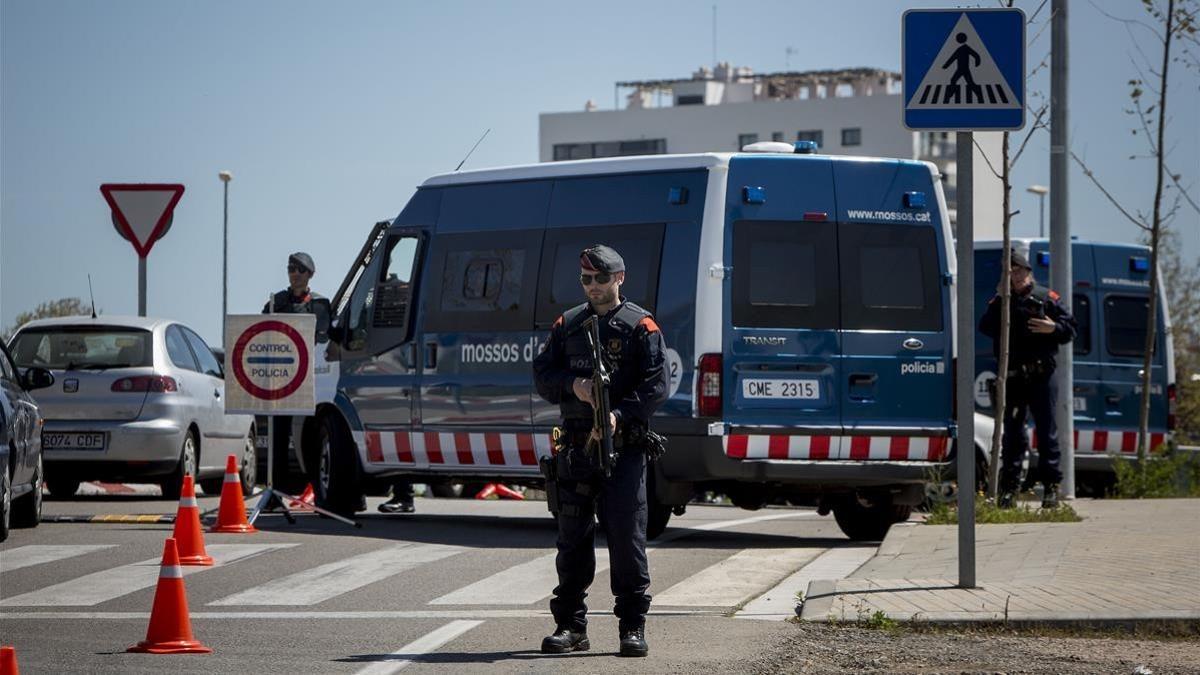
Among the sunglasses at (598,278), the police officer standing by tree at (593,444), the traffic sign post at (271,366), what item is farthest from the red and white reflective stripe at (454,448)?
the sunglasses at (598,278)

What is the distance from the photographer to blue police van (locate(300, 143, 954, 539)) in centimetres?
1384

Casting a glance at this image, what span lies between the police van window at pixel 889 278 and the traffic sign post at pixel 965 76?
3974 millimetres

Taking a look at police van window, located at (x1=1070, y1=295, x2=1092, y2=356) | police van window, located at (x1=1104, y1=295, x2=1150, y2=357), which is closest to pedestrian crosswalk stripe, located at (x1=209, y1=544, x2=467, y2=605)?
police van window, located at (x1=1070, y1=295, x2=1092, y2=356)

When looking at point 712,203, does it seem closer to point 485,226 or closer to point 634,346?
point 485,226

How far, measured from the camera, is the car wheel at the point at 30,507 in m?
14.9

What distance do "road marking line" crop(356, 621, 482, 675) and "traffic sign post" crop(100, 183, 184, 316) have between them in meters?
9.12

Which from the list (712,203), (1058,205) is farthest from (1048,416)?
(712,203)

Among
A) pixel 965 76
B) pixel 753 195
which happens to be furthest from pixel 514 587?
pixel 753 195

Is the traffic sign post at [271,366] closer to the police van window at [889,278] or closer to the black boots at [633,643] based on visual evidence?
the police van window at [889,278]

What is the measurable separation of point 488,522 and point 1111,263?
8483 mm

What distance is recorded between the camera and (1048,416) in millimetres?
15359

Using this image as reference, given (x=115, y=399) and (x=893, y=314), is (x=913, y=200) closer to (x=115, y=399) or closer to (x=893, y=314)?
(x=893, y=314)

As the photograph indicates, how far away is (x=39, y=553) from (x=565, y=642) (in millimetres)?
5495

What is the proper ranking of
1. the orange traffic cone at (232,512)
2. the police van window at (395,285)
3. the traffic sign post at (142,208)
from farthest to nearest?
the traffic sign post at (142,208) → the police van window at (395,285) → the orange traffic cone at (232,512)
